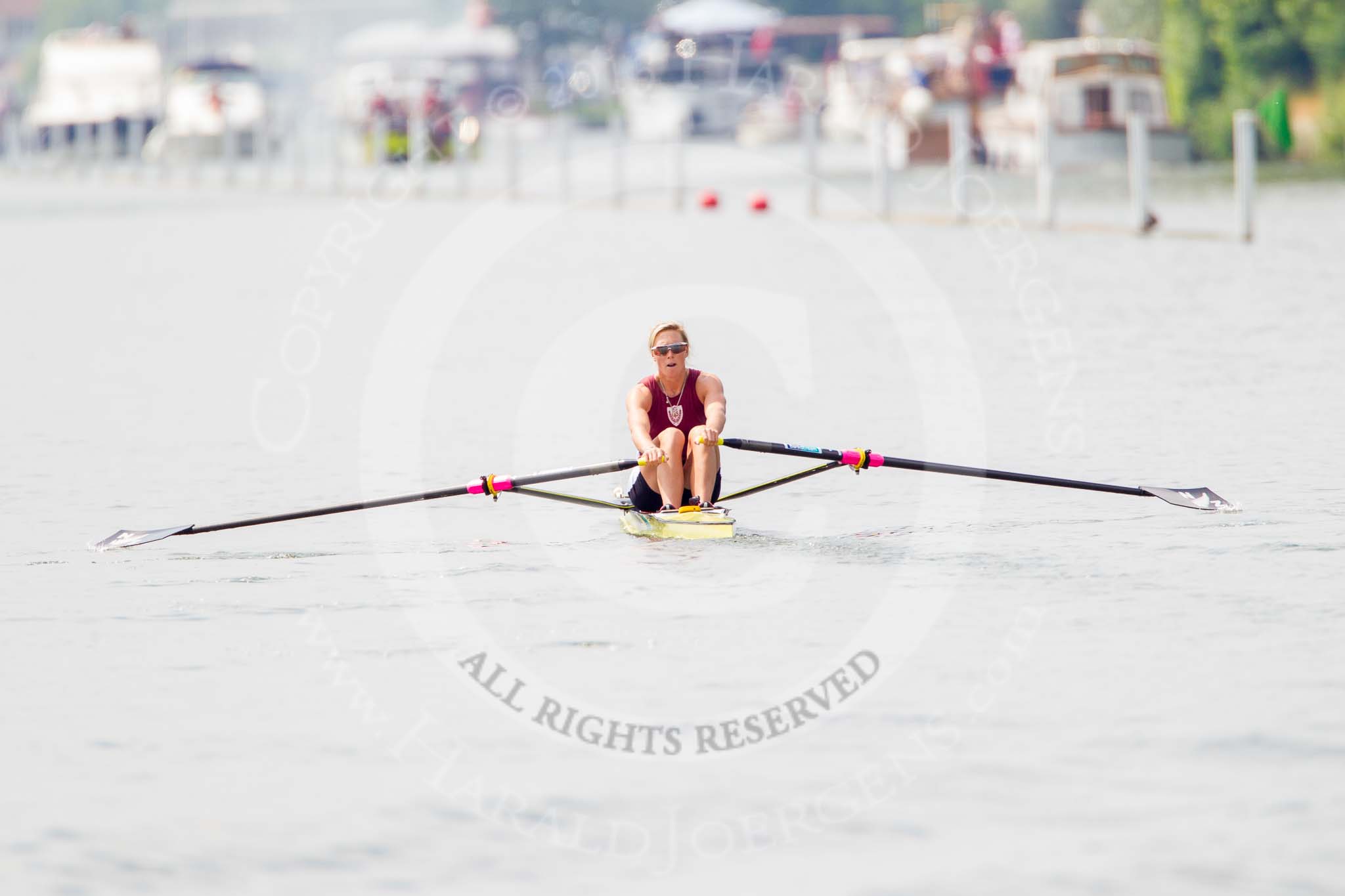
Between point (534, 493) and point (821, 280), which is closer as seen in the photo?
point (534, 493)

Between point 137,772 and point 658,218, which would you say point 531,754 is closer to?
point 137,772

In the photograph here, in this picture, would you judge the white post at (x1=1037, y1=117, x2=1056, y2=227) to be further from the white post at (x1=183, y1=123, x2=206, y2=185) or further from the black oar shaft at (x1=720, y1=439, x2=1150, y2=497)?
the white post at (x1=183, y1=123, x2=206, y2=185)

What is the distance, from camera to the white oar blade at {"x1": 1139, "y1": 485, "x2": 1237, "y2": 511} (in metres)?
10.5

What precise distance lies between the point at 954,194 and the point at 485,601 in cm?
2273

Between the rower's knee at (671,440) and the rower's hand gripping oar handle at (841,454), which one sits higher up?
the rower's knee at (671,440)

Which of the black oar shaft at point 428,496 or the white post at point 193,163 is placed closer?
the black oar shaft at point 428,496

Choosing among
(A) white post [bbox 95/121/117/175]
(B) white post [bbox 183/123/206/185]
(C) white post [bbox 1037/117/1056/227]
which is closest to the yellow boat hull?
(C) white post [bbox 1037/117/1056/227]

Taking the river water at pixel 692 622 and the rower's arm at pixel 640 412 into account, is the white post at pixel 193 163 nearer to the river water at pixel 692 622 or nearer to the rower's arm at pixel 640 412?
the river water at pixel 692 622

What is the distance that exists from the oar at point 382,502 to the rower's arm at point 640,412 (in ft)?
0.49

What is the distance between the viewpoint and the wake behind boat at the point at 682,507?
33.7 feet

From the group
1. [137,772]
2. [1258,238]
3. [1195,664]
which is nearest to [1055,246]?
[1258,238]

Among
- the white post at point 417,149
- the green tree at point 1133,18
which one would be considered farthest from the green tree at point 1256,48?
the white post at point 417,149

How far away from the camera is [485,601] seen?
29.9 feet

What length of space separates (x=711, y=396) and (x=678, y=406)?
6.1 inches
